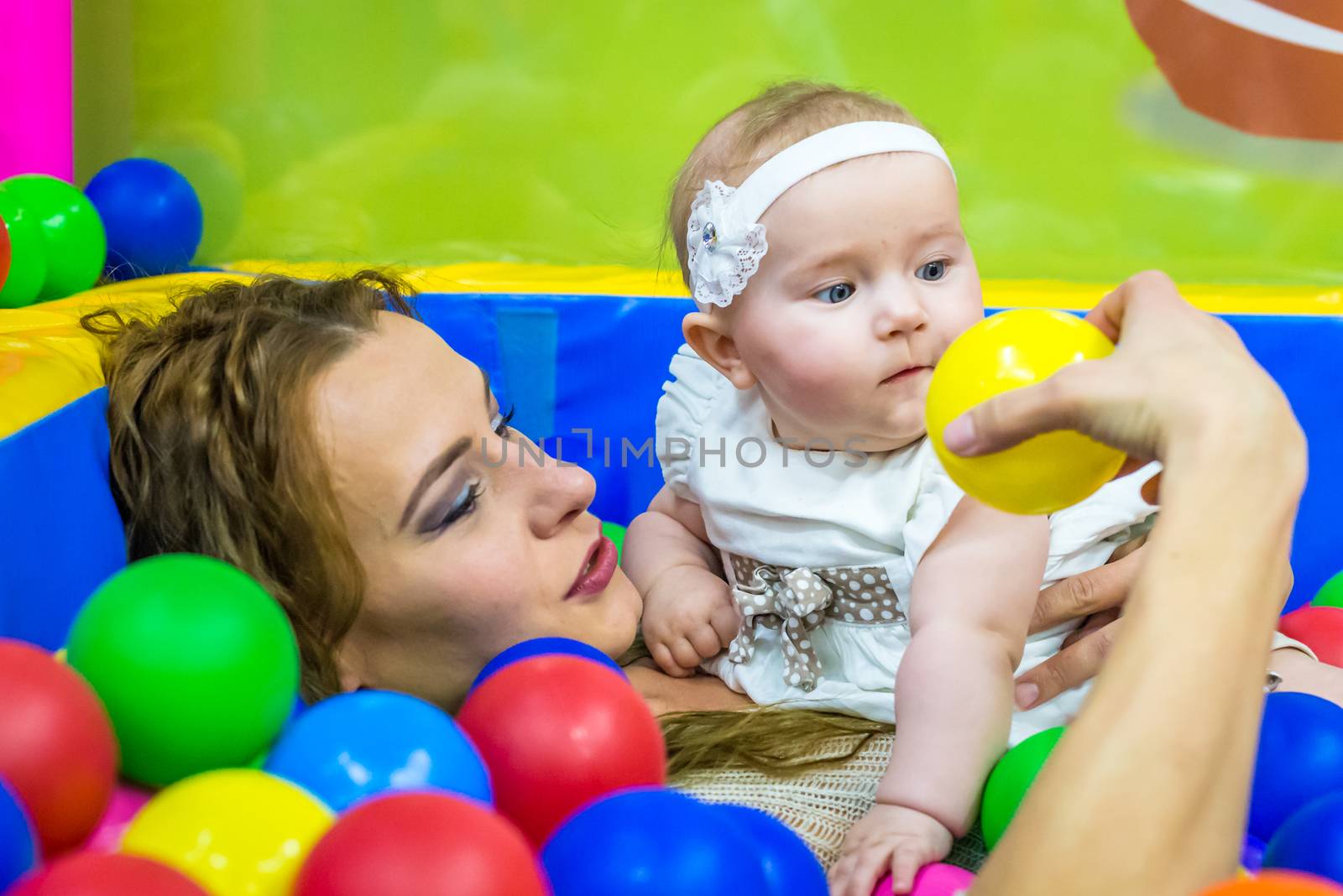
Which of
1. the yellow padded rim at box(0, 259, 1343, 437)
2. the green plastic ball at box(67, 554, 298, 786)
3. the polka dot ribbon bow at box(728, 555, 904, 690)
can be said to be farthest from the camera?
the polka dot ribbon bow at box(728, 555, 904, 690)

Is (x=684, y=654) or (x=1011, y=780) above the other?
(x=1011, y=780)

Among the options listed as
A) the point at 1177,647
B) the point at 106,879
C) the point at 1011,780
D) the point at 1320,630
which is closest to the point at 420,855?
the point at 106,879

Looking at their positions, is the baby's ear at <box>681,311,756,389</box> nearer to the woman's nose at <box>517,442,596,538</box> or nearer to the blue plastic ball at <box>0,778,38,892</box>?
the woman's nose at <box>517,442,596,538</box>

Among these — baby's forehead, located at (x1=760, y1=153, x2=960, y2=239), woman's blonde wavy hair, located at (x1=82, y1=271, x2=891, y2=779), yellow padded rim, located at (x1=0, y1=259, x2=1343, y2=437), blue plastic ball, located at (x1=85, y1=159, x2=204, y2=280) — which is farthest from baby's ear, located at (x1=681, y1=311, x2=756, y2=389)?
blue plastic ball, located at (x1=85, y1=159, x2=204, y2=280)

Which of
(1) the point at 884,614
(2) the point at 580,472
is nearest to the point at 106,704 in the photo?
(2) the point at 580,472

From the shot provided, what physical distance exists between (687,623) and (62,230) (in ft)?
3.40

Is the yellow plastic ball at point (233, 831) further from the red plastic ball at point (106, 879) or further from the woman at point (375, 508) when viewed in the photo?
the woman at point (375, 508)

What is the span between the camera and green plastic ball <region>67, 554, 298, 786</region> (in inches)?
31.8

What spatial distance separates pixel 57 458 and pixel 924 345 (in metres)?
0.74

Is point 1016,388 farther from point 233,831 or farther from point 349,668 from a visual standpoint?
point 349,668

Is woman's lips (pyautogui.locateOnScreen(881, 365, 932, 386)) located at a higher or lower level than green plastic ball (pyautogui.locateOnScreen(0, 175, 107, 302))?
higher

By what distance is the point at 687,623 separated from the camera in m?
1.37

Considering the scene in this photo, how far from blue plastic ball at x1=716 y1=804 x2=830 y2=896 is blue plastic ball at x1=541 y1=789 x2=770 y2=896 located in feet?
0.04

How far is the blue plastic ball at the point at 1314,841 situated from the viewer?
74 cm
